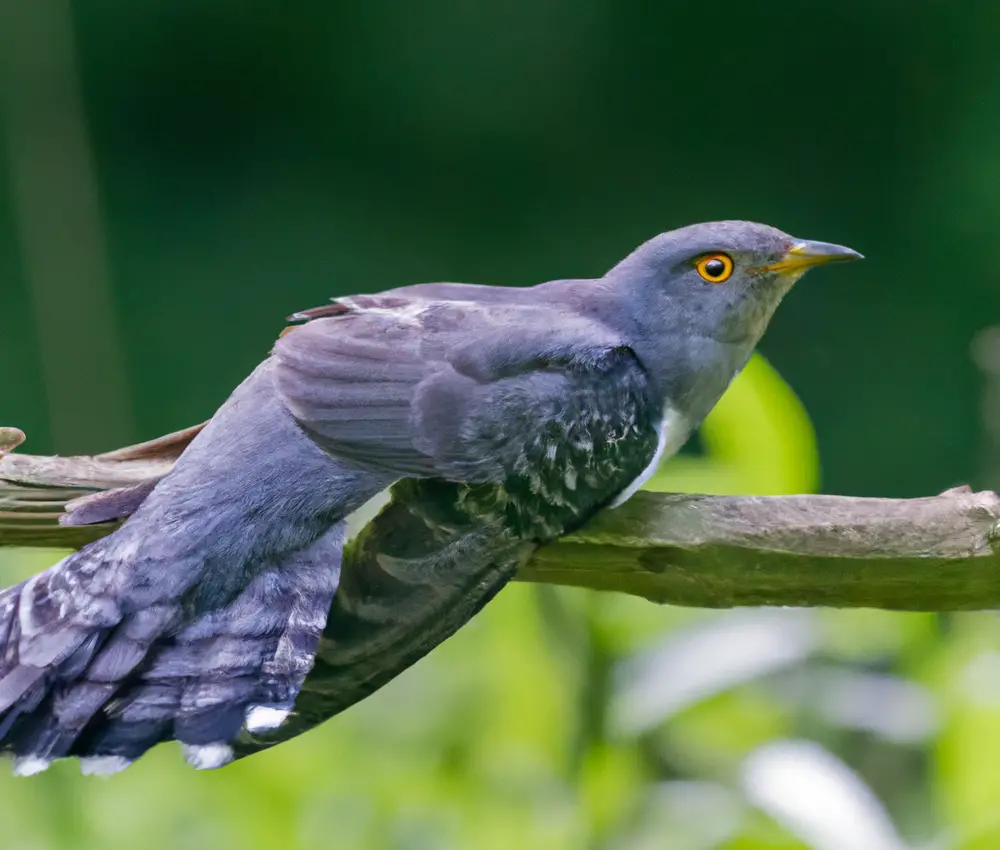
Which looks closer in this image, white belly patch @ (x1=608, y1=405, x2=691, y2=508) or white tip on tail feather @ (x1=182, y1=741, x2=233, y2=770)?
white tip on tail feather @ (x1=182, y1=741, x2=233, y2=770)

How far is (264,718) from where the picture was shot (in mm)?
1079

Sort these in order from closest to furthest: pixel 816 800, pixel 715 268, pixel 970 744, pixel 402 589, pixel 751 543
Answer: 1. pixel 402 589
2. pixel 751 543
3. pixel 715 268
4. pixel 816 800
5. pixel 970 744

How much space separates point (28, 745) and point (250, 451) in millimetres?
379

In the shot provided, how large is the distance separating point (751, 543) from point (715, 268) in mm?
362

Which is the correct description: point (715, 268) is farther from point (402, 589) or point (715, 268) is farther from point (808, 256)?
point (402, 589)

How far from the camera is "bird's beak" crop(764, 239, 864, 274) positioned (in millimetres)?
1463

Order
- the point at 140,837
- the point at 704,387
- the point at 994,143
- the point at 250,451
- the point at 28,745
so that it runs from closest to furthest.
Result: the point at 28,745, the point at 250,451, the point at 704,387, the point at 140,837, the point at 994,143

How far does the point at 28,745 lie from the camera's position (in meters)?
1.07

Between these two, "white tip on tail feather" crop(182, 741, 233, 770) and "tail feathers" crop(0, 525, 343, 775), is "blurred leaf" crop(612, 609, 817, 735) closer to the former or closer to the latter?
"tail feathers" crop(0, 525, 343, 775)

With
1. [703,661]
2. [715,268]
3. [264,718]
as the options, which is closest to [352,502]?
[264,718]

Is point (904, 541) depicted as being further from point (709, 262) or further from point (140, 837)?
point (140, 837)

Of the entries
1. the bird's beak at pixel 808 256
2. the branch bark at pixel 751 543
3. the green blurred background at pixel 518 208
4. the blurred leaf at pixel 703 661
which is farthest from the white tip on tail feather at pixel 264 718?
the green blurred background at pixel 518 208

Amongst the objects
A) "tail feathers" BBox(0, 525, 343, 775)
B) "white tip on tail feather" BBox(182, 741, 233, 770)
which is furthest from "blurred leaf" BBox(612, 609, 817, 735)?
"white tip on tail feather" BBox(182, 741, 233, 770)

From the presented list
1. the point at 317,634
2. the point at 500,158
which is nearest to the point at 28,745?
the point at 317,634
